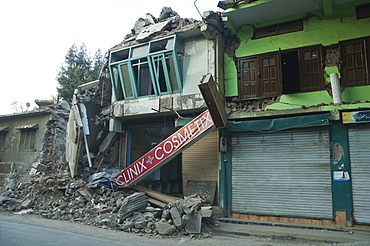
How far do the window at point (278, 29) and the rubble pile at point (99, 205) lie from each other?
636 cm

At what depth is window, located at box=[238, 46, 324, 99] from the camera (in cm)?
972

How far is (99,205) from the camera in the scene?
34.3 ft

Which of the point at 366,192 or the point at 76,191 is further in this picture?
the point at 76,191

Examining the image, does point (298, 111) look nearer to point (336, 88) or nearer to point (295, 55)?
point (336, 88)

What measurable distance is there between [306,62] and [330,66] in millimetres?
762

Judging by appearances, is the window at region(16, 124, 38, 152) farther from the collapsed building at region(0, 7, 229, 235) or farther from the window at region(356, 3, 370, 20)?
the window at region(356, 3, 370, 20)

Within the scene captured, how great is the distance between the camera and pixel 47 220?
9.92 metres

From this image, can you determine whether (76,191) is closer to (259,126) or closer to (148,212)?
(148,212)

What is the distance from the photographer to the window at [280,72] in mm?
9719

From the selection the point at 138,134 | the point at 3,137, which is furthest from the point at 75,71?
the point at 138,134

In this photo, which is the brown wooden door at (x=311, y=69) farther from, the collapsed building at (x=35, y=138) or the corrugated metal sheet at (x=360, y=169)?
the collapsed building at (x=35, y=138)

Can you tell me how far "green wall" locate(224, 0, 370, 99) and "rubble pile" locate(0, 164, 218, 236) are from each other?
15.7 feet

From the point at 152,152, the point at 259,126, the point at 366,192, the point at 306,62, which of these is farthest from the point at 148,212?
the point at 306,62

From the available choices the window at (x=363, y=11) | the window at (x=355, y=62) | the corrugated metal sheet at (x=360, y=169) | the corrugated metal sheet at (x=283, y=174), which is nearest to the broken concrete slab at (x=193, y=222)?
the corrugated metal sheet at (x=283, y=174)
